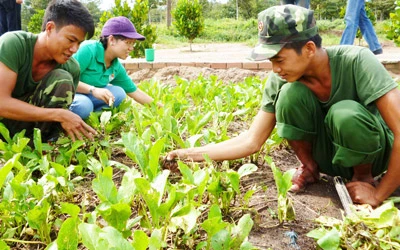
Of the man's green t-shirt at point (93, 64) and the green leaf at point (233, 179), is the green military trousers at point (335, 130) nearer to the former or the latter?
the green leaf at point (233, 179)

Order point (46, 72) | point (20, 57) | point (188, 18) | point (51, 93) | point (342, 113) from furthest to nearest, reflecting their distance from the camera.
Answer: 1. point (188, 18)
2. point (46, 72)
3. point (51, 93)
4. point (20, 57)
5. point (342, 113)

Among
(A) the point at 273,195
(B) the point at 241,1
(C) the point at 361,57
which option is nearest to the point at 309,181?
(A) the point at 273,195

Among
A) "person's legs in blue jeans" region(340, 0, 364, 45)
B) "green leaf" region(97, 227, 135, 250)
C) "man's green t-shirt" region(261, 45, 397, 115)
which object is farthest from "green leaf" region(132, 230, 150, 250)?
"person's legs in blue jeans" region(340, 0, 364, 45)

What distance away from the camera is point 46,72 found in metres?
2.62

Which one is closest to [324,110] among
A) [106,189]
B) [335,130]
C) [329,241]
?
[335,130]

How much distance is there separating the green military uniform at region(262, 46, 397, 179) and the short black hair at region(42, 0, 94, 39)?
3.49ft

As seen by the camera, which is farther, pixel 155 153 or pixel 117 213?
pixel 155 153

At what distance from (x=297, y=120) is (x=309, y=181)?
1.15 feet

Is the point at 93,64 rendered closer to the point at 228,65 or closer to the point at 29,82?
the point at 29,82

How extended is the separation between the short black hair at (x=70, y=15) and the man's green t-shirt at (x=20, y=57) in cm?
19

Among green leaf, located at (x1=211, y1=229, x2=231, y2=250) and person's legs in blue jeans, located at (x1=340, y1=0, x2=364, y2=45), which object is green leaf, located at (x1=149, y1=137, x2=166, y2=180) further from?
person's legs in blue jeans, located at (x1=340, y1=0, x2=364, y2=45)

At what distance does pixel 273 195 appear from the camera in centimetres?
206

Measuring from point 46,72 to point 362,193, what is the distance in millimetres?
1861

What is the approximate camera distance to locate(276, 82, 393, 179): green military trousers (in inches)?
74.9
